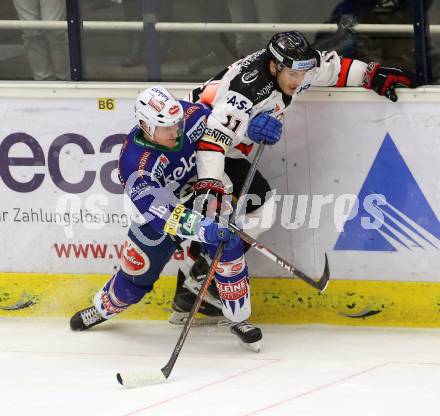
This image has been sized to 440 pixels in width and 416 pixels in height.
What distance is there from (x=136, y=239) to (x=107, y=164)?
0.56 m

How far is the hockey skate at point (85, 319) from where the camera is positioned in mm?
5668

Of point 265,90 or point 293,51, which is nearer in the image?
point 293,51

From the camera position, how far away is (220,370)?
198 inches

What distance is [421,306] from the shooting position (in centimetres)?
556

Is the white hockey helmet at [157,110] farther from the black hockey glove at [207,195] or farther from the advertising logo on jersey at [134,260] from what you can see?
A: the advertising logo on jersey at [134,260]

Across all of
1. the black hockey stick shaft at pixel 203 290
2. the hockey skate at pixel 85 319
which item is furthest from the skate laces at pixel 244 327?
the hockey skate at pixel 85 319

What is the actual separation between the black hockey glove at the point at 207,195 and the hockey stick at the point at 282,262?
0.34ft

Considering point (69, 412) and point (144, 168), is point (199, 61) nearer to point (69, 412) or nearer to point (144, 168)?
point (144, 168)

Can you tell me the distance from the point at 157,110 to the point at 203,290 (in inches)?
31.2

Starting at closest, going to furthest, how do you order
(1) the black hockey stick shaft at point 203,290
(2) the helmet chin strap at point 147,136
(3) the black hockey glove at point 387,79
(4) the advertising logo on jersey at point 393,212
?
(1) the black hockey stick shaft at point 203,290 < (2) the helmet chin strap at point 147,136 < (3) the black hockey glove at point 387,79 < (4) the advertising logo on jersey at point 393,212

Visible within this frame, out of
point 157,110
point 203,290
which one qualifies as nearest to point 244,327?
point 203,290

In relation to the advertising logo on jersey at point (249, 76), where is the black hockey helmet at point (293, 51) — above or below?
above

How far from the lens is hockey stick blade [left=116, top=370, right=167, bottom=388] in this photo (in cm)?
476

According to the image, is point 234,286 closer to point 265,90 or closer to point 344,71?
point 265,90
